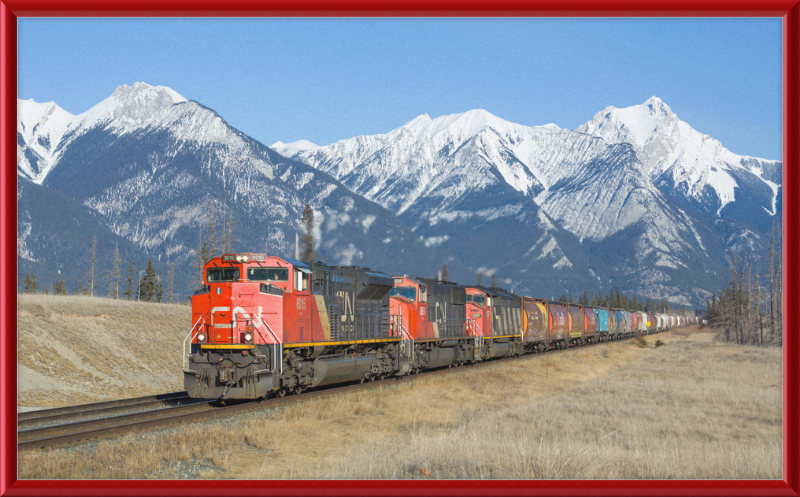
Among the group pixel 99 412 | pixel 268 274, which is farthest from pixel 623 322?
pixel 99 412

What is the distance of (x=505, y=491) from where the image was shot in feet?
21.6

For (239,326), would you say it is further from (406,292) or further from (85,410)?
(406,292)

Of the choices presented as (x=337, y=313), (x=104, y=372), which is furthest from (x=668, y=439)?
(x=104, y=372)

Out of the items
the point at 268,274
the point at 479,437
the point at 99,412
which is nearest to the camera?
the point at 479,437

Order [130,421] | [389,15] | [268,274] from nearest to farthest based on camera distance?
[389,15] → [130,421] → [268,274]

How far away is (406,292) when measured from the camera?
31078mm

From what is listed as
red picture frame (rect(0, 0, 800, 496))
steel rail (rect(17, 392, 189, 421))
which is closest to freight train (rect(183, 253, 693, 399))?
steel rail (rect(17, 392, 189, 421))

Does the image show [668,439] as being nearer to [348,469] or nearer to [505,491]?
[348,469]

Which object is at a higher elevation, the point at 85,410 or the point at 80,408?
the point at 85,410

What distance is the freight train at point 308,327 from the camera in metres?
18.5

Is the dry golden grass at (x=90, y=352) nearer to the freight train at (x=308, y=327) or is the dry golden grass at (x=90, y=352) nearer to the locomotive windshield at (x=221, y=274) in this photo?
the freight train at (x=308, y=327)

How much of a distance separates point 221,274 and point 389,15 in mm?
13976

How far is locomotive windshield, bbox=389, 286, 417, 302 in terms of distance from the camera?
101 ft

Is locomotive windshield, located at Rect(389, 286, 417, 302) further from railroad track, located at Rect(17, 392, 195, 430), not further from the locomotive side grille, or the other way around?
railroad track, located at Rect(17, 392, 195, 430)
